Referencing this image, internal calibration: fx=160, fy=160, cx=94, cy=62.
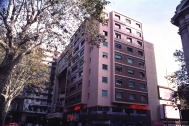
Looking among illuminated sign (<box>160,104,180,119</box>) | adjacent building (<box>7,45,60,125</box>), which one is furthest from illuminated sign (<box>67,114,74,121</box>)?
illuminated sign (<box>160,104,180,119</box>)

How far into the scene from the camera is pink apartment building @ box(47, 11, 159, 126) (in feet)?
94.8

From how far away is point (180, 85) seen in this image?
56.4 ft

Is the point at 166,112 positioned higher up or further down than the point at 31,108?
higher up

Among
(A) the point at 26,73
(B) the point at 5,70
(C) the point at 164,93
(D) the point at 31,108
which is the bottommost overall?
(D) the point at 31,108

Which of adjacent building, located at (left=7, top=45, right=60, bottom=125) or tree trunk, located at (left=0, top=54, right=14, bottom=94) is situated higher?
tree trunk, located at (left=0, top=54, right=14, bottom=94)


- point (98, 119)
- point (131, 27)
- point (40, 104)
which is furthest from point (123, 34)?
point (40, 104)

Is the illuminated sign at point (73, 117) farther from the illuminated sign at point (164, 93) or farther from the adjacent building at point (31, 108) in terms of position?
the illuminated sign at point (164, 93)

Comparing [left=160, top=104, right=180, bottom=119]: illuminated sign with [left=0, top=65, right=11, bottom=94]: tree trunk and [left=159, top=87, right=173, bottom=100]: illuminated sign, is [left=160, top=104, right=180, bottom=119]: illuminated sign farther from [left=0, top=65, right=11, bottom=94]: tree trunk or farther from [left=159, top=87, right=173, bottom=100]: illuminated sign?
[left=0, top=65, right=11, bottom=94]: tree trunk

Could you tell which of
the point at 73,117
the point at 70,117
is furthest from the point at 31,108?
the point at 73,117

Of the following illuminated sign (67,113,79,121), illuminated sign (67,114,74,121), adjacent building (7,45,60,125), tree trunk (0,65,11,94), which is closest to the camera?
tree trunk (0,65,11,94)

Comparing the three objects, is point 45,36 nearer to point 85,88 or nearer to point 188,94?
point 188,94

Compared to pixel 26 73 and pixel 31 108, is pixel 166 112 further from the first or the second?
pixel 31 108

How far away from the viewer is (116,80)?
3050 cm

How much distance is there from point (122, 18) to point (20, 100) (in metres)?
42.7
